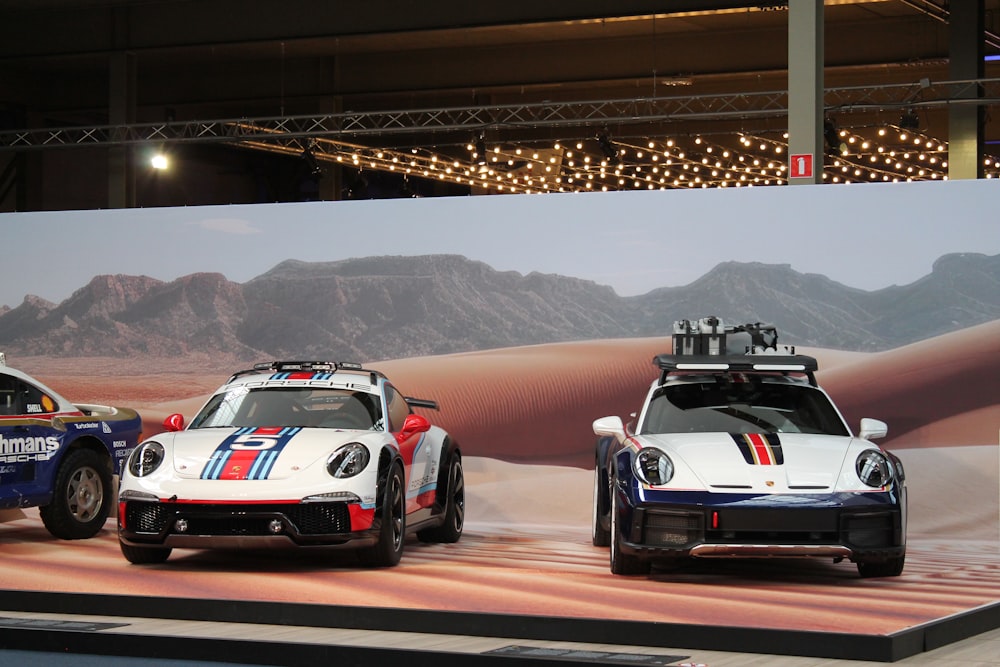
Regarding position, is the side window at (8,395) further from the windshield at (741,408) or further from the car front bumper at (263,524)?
the windshield at (741,408)

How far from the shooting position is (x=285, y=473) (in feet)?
25.1

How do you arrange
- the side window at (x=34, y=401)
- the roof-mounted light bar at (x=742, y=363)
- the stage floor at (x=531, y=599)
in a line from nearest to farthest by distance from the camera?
the stage floor at (x=531, y=599) → the roof-mounted light bar at (x=742, y=363) → the side window at (x=34, y=401)

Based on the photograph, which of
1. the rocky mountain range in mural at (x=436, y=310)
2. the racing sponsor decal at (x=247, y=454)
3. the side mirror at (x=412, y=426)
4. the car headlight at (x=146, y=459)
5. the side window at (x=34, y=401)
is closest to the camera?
the racing sponsor decal at (x=247, y=454)

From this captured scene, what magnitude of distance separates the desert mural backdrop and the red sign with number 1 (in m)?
0.77

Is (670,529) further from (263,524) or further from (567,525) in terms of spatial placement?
(567,525)

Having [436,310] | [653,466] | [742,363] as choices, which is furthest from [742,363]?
[436,310]

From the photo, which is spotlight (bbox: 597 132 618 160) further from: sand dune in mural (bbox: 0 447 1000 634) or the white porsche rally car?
the white porsche rally car

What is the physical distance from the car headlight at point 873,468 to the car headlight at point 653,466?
3.35 feet

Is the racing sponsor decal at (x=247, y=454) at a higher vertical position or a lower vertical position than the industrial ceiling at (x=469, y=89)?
lower

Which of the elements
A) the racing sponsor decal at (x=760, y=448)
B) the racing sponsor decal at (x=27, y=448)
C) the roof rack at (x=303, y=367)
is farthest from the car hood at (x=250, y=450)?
the racing sponsor decal at (x=760, y=448)

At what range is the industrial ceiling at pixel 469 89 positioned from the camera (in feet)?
64.2

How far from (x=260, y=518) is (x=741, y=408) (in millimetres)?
2963

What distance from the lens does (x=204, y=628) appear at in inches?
261

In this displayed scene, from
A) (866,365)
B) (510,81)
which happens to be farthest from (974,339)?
(510,81)
